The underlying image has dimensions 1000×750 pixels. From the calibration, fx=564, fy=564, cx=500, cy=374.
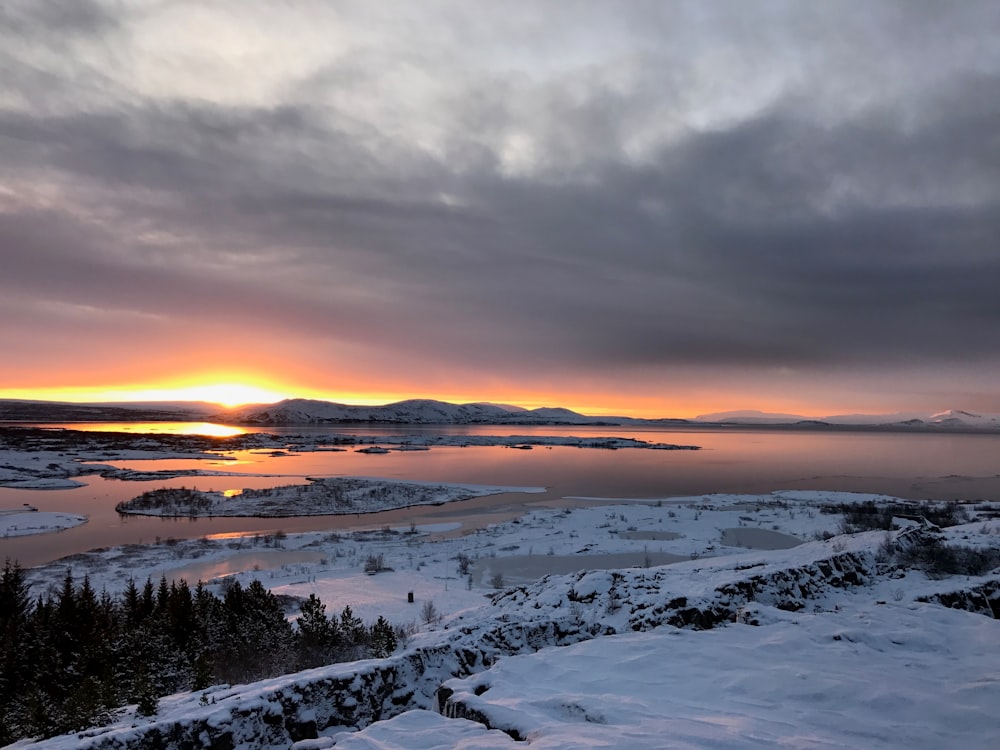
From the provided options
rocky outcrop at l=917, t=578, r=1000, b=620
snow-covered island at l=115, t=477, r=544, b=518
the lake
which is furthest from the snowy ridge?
snow-covered island at l=115, t=477, r=544, b=518

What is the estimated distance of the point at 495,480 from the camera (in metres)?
53.3

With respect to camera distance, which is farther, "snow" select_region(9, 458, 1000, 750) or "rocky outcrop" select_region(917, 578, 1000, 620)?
"rocky outcrop" select_region(917, 578, 1000, 620)

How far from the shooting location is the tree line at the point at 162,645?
1007 centimetres

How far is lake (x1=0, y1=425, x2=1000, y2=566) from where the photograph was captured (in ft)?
107

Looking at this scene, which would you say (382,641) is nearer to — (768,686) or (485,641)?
(485,641)

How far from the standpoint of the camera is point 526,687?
662 cm

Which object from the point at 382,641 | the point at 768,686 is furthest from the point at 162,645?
the point at 768,686

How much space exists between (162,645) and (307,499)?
3078 cm

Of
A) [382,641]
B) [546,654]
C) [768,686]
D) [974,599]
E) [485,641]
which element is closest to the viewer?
[768,686]

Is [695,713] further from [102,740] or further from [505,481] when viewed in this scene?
[505,481]

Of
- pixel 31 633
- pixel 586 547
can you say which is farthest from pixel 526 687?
pixel 586 547

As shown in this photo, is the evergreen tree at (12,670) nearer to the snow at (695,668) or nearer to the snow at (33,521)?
the snow at (695,668)

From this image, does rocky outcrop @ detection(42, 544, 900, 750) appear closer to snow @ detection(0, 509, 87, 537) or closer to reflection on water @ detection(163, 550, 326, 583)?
reflection on water @ detection(163, 550, 326, 583)

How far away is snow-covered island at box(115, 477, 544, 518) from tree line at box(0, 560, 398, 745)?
2464cm
